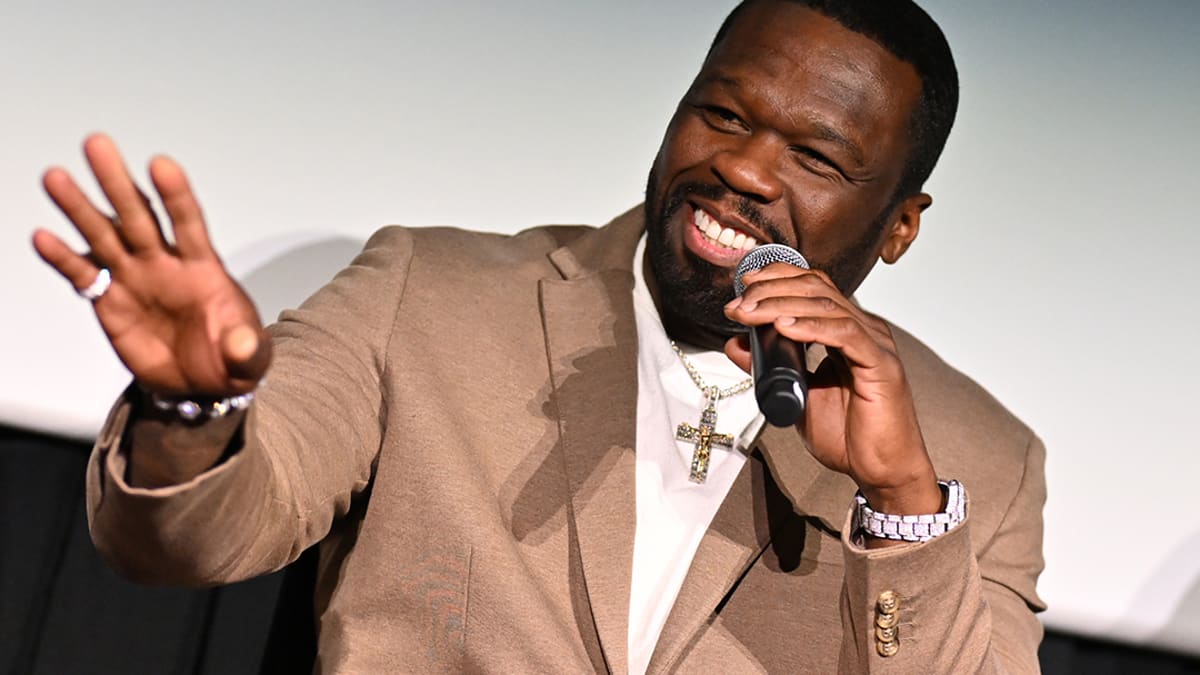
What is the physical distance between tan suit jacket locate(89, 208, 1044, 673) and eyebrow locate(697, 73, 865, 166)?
0.31 metres

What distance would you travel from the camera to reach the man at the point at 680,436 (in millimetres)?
1730

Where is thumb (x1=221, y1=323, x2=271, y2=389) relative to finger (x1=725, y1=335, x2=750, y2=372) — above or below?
above

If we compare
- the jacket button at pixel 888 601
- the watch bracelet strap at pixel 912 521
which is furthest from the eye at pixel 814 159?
the jacket button at pixel 888 601

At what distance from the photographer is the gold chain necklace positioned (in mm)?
1973

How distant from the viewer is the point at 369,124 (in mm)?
2297

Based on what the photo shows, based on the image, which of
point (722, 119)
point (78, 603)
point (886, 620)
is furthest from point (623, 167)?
point (78, 603)

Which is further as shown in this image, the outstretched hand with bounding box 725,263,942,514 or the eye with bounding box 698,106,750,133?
the eye with bounding box 698,106,750,133

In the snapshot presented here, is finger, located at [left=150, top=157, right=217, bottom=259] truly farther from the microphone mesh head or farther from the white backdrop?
the white backdrop

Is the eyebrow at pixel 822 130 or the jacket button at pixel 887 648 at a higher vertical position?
the eyebrow at pixel 822 130

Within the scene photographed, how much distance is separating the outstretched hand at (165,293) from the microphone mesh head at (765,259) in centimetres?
65

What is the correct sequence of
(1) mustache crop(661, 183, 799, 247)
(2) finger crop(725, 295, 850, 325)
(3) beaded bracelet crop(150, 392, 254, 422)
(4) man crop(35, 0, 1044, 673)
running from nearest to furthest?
(3) beaded bracelet crop(150, 392, 254, 422)
(2) finger crop(725, 295, 850, 325)
(4) man crop(35, 0, 1044, 673)
(1) mustache crop(661, 183, 799, 247)

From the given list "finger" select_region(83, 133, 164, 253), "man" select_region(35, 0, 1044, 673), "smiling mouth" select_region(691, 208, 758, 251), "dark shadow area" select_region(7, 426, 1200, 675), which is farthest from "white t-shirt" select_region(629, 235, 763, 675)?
"finger" select_region(83, 133, 164, 253)

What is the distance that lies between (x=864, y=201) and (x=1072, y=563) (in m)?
0.81

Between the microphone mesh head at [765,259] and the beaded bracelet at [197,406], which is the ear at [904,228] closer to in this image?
the microphone mesh head at [765,259]
